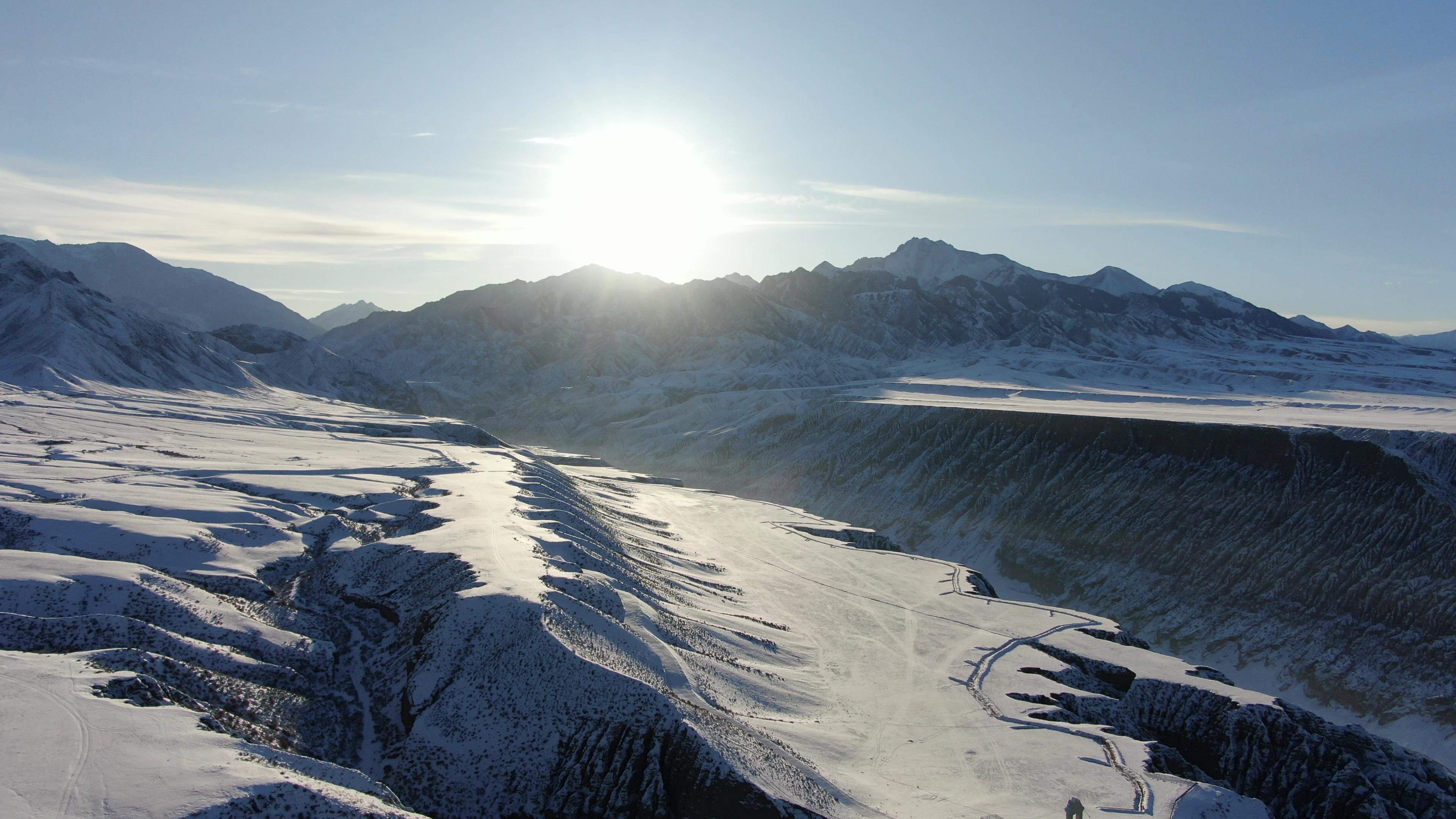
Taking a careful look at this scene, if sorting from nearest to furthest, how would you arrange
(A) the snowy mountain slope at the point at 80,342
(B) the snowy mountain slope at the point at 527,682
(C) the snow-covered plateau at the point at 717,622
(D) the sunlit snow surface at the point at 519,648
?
1. (D) the sunlit snow surface at the point at 519,648
2. (B) the snowy mountain slope at the point at 527,682
3. (C) the snow-covered plateau at the point at 717,622
4. (A) the snowy mountain slope at the point at 80,342

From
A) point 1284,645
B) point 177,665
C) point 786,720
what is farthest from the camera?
point 1284,645

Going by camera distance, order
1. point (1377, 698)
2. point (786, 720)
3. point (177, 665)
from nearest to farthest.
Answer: point (177, 665), point (786, 720), point (1377, 698)

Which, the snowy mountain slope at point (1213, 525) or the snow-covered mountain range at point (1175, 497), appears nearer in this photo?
the snowy mountain slope at point (1213, 525)

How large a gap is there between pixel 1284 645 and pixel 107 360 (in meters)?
161

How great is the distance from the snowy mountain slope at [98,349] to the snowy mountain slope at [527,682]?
248 feet

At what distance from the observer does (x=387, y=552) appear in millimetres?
40969

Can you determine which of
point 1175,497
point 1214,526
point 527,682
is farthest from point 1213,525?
point 527,682

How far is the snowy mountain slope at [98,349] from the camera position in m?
116

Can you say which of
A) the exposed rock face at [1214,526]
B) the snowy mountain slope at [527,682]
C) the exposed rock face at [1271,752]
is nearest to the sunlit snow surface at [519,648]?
the snowy mountain slope at [527,682]

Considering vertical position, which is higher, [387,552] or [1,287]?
[1,287]

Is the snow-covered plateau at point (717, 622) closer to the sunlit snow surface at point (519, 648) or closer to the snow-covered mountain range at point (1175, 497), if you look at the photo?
the sunlit snow surface at point (519, 648)

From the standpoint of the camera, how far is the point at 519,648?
29.5 metres

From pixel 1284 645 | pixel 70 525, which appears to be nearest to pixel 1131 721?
pixel 1284 645

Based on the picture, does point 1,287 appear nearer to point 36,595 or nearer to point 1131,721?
point 36,595
